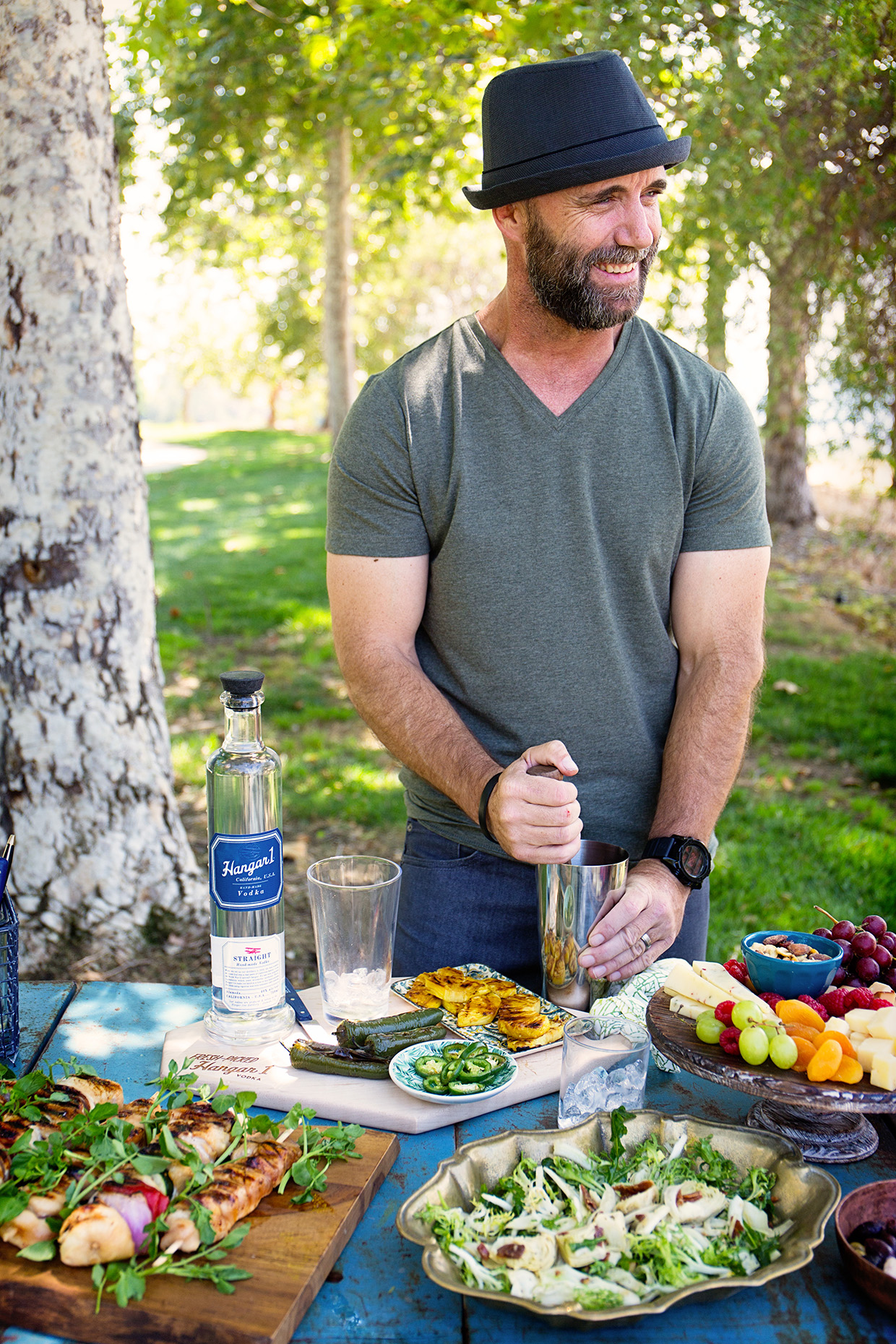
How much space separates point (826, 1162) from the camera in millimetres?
1645

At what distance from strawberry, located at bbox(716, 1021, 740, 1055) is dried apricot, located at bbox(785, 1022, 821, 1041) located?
9cm

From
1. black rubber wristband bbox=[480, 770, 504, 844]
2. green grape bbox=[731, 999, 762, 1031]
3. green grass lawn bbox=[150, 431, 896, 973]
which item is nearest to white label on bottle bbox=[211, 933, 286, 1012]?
black rubber wristband bbox=[480, 770, 504, 844]

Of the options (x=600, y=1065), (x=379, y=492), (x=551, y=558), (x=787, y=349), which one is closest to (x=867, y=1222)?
(x=600, y=1065)

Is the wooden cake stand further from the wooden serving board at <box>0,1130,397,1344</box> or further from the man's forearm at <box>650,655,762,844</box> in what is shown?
the man's forearm at <box>650,655,762,844</box>

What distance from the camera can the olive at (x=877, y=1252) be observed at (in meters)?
1.32

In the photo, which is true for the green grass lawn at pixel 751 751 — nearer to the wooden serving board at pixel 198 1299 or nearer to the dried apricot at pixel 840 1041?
the dried apricot at pixel 840 1041

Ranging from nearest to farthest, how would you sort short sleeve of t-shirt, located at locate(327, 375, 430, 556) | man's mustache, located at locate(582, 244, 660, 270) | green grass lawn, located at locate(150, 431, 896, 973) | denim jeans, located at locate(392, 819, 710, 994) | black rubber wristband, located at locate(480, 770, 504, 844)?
1. black rubber wristband, located at locate(480, 770, 504, 844)
2. man's mustache, located at locate(582, 244, 660, 270)
3. short sleeve of t-shirt, located at locate(327, 375, 430, 556)
4. denim jeans, located at locate(392, 819, 710, 994)
5. green grass lawn, located at locate(150, 431, 896, 973)

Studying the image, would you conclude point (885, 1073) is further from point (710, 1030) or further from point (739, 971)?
point (739, 971)

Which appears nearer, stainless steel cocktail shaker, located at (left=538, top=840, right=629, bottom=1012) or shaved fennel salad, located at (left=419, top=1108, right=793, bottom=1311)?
shaved fennel salad, located at (left=419, top=1108, right=793, bottom=1311)

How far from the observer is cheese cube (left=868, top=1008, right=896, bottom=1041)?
1548 mm

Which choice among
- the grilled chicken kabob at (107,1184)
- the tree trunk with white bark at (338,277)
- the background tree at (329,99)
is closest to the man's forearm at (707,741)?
the grilled chicken kabob at (107,1184)

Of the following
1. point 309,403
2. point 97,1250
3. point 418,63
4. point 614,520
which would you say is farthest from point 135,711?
point 309,403

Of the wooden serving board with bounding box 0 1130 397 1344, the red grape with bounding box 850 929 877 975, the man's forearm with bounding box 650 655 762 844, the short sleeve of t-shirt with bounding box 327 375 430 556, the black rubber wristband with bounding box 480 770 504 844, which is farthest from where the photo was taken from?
the short sleeve of t-shirt with bounding box 327 375 430 556

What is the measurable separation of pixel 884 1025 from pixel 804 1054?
117 millimetres
